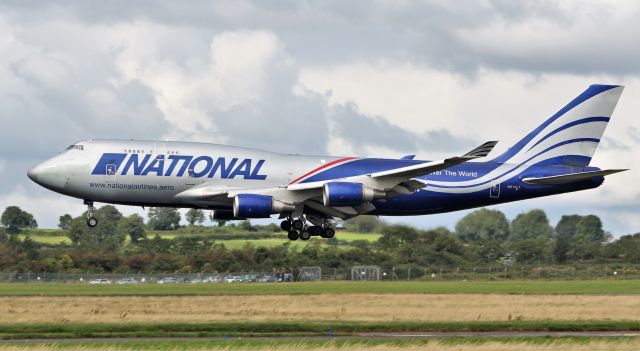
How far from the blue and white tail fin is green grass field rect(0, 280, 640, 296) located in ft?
33.8

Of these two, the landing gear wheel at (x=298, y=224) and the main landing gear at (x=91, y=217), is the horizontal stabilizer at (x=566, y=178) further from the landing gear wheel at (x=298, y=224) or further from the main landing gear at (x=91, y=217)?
the main landing gear at (x=91, y=217)

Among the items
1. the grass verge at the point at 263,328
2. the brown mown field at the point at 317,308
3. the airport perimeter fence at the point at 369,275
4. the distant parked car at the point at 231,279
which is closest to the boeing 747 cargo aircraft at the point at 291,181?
the brown mown field at the point at 317,308

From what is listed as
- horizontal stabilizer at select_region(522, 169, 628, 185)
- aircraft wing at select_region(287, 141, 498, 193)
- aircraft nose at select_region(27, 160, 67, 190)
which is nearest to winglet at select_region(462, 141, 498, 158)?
aircraft wing at select_region(287, 141, 498, 193)

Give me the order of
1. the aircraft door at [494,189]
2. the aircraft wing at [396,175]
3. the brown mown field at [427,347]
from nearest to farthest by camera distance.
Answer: the brown mown field at [427,347], the aircraft wing at [396,175], the aircraft door at [494,189]

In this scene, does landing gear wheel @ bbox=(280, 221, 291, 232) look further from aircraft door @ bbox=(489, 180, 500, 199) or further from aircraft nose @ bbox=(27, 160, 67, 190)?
aircraft nose @ bbox=(27, 160, 67, 190)

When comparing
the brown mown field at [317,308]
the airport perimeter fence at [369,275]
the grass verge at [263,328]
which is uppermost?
the airport perimeter fence at [369,275]

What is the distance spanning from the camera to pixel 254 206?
5353 centimetres

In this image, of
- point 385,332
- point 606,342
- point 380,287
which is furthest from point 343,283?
point 606,342

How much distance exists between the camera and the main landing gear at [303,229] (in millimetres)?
57000

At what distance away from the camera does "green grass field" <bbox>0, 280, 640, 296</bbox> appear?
215 ft

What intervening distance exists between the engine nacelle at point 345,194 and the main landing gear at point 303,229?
2619 millimetres

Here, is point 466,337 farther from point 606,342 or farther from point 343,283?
point 343,283

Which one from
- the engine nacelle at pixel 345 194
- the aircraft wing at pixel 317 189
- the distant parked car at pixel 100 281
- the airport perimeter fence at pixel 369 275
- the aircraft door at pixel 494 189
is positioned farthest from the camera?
the airport perimeter fence at pixel 369 275

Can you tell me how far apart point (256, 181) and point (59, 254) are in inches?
1341
